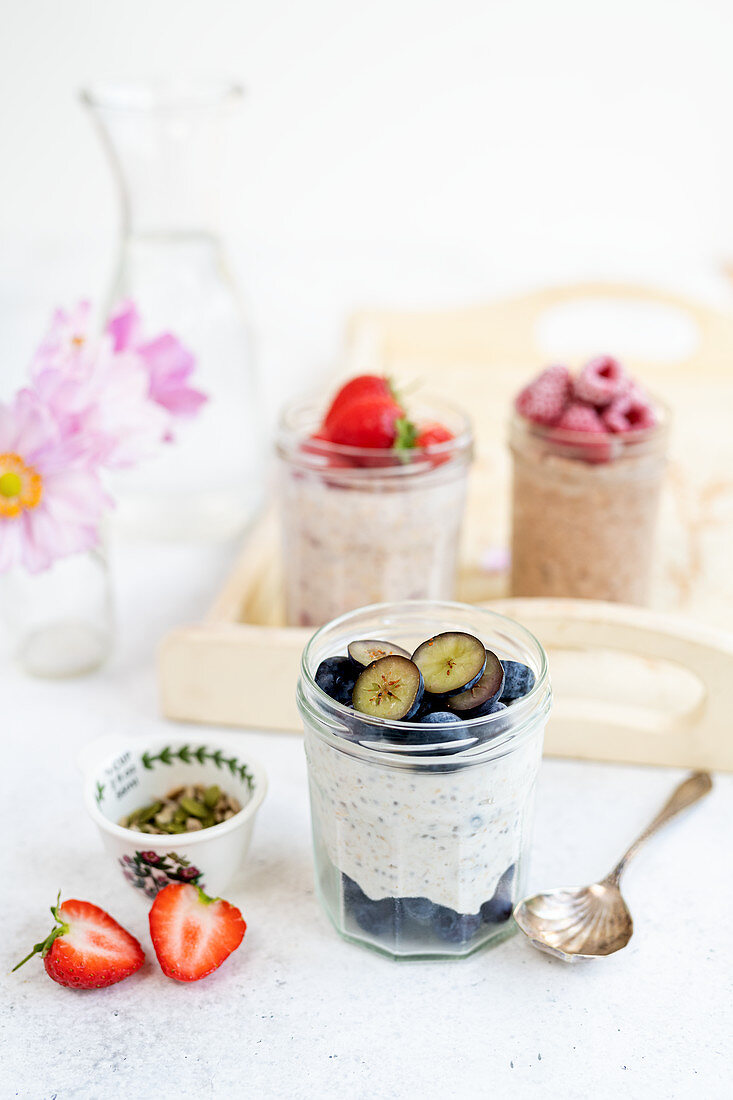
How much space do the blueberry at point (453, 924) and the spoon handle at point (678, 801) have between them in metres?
0.12

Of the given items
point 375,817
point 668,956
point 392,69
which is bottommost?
point 668,956

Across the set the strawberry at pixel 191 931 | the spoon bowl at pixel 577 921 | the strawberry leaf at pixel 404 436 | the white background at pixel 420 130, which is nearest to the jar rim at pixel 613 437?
the strawberry leaf at pixel 404 436

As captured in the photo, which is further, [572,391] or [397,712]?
[572,391]

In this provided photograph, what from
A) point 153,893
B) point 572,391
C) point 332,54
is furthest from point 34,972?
point 332,54

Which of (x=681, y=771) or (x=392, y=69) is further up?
(x=392, y=69)

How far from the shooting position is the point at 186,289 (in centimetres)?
118

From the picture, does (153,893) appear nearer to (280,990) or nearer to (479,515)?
(280,990)

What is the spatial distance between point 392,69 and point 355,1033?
2.35m

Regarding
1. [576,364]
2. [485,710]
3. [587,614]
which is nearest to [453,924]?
[485,710]

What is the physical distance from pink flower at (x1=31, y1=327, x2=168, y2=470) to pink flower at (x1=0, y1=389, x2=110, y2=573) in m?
0.01

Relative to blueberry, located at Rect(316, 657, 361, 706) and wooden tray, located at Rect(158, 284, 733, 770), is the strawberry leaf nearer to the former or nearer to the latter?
wooden tray, located at Rect(158, 284, 733, 770)

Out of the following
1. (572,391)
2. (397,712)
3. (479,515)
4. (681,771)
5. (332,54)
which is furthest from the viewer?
(332,54)

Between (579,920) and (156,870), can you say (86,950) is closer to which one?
(156,870)

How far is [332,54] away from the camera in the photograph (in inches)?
99.0
